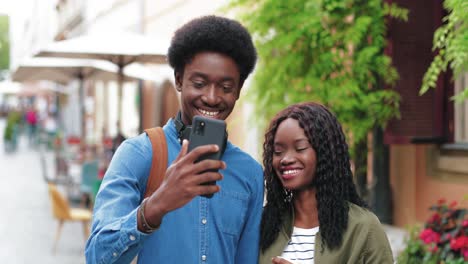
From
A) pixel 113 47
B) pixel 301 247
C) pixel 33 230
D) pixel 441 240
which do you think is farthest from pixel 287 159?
pixel 33 230

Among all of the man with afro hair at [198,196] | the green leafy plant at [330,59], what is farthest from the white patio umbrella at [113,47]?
the man with afro hair at [198,196]

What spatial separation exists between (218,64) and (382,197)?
6517 millimetres

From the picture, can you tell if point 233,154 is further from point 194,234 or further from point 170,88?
point 170,88

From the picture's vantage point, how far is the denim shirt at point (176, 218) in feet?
6.64

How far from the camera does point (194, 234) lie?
2283 mm

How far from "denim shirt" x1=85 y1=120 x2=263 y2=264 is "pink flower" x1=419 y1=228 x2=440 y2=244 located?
3.09 meters

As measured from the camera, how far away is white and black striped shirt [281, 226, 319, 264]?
8.31 ft

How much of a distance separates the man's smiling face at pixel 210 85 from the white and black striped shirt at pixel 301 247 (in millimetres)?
549

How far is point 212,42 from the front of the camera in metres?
2.30

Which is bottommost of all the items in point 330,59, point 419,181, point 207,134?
point 419,181

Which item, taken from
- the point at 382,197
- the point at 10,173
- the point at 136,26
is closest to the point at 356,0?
the point at 382,197

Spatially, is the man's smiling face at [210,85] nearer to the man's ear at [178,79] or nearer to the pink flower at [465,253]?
the man's ear at [178,79]

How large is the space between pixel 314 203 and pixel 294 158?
0.61 feet

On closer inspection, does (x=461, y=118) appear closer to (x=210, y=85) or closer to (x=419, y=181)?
(x=419, y=181)
